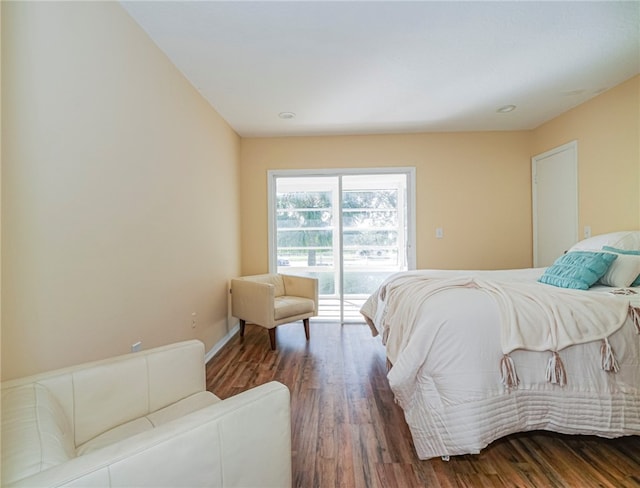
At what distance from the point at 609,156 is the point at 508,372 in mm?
2557

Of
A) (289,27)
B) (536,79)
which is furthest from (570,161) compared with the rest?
(289,27)

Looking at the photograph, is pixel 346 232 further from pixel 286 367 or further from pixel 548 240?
pixel 548 240

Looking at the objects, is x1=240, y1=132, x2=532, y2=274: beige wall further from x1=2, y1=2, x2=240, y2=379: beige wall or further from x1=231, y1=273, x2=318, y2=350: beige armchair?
x1=2, y1=2, x2=240, y2=379: beige wall

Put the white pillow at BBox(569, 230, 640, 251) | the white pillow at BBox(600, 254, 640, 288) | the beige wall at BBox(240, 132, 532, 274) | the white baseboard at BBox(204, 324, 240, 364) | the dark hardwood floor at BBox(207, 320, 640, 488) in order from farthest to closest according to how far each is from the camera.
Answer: the beige wall at BBox(240, 132, 532, 274), the white baseboard at BBox(204, 324, 240, 364), the white pillow at BBox(569, 230, 640, 251), the white pillow at BBox(600, 254, 640, 288), the dark hardwood floor at BBox(207, 320, 640, 488)

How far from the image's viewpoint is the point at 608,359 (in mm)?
1383

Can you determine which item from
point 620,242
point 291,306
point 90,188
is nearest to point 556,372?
point 620,242

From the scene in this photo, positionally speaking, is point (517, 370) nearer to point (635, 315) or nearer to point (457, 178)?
point (635, 315)

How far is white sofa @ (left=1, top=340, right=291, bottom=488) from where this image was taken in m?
0.64

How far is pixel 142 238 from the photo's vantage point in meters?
1.76

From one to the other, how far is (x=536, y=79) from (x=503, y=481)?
2.95 metres

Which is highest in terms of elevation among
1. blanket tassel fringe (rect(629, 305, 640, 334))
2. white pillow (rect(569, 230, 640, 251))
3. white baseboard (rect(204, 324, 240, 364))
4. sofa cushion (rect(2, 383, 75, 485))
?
white pillow (rect(569, 230, 640, 251))

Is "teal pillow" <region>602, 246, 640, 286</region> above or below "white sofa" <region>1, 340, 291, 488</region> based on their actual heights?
above

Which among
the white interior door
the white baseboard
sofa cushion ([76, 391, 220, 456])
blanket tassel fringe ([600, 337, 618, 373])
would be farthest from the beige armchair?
the white interior door

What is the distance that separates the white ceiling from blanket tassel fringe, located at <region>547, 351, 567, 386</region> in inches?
77.8
